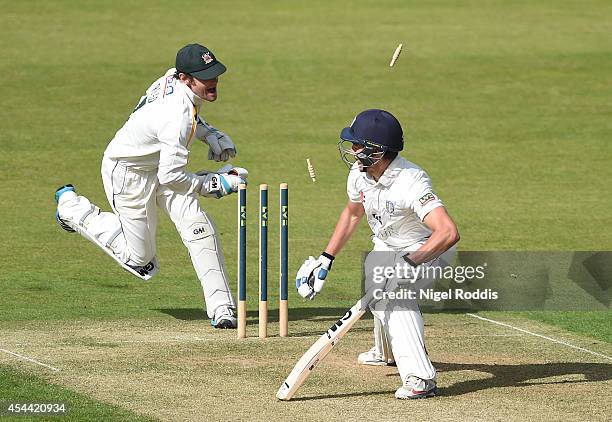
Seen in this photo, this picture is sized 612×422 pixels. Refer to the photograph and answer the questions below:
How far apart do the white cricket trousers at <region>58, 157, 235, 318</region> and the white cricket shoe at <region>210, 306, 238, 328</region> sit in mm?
40

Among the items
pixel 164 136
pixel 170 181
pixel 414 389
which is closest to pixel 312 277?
pixel 414 389

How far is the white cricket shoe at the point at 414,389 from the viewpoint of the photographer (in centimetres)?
749

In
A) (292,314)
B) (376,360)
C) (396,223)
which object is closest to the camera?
(396,223)

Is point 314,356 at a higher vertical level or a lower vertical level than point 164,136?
lower

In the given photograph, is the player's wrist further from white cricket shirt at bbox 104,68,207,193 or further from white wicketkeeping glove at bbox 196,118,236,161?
white wicketkeeping glove at bbox 196,118,236,161

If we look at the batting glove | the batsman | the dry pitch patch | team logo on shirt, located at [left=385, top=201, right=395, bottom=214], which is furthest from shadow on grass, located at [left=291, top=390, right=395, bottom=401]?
the batting glove

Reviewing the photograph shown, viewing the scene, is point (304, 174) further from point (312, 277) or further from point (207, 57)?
point (312, 277)

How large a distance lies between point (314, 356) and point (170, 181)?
93.7 inches

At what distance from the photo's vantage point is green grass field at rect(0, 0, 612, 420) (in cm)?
784

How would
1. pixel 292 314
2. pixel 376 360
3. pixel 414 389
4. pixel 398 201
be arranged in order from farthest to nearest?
pixel 292 314, pixel 376 360, pixel 398 201, pixel 414 389

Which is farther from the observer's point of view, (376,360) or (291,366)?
(376,360)

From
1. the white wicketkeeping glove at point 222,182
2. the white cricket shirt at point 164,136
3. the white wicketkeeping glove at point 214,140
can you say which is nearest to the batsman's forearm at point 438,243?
the white wicketkeeping glove at point 222,182

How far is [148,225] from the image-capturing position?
9953 millimetres

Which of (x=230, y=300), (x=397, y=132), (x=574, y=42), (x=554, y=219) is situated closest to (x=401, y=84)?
(x=574, y=42)
